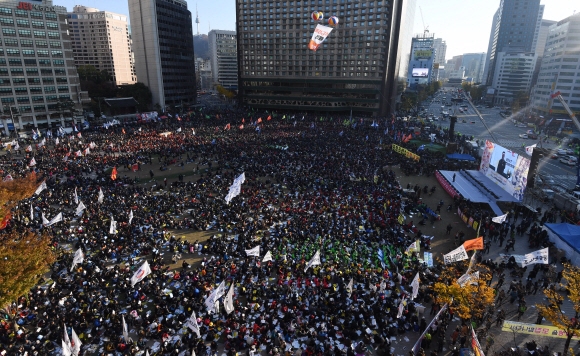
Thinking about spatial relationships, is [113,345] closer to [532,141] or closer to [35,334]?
[35,334]

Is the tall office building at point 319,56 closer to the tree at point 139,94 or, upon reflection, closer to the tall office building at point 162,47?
the tall office building at point 162,47

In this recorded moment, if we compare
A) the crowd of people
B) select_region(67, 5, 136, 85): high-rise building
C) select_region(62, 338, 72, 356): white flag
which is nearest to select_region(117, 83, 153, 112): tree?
the crowd of people

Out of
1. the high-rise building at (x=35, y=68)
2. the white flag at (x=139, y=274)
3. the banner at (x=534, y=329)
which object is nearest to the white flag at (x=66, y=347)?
the white flag at (x=139, y=274)

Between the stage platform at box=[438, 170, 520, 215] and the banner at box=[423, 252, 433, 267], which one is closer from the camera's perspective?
the banner at box=[423, 252, 433, 267]

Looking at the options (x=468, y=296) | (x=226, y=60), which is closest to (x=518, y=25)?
(x=226, y=60)

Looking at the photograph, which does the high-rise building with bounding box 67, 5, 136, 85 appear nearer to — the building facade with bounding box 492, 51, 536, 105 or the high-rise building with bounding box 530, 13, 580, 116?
the high-rise building with bounding box 530, 13, 580, 116

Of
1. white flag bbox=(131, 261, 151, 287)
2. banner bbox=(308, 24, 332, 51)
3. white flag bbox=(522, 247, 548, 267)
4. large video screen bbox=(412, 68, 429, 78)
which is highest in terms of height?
large video screen bbox=(412, 68, 429, 78)
